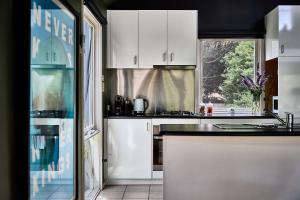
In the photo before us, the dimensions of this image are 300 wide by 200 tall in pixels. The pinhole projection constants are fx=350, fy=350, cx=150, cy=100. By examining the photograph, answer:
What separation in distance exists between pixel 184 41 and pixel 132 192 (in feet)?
6.94

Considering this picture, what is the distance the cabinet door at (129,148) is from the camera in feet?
15.1

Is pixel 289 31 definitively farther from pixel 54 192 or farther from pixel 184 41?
pixel 54 192

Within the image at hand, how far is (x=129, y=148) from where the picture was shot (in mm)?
4629

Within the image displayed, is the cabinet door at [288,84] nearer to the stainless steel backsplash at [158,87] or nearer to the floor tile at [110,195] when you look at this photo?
the stainless steel backsplash at [158,87]

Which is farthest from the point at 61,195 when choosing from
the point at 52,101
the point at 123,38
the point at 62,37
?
the point at 123,38

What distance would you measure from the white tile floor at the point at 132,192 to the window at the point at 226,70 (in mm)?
1598

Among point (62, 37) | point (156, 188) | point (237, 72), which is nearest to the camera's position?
point (62, 37)

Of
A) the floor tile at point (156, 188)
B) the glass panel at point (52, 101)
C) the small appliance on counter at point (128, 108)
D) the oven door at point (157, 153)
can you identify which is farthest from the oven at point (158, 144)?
the glass panel at point (52, 101)

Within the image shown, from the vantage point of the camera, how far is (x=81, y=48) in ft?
9.80

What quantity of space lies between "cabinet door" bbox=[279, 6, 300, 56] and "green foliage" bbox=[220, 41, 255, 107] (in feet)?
2.35

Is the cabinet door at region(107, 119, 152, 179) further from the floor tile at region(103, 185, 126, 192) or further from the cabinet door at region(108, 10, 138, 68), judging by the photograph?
the cabinet door at region(108, 10, 138, 68)

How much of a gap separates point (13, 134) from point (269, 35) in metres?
4.18

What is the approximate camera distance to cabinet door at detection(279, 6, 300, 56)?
457 cm

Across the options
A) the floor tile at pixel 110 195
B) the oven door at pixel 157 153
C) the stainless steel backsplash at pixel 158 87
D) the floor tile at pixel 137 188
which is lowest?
the floor tile at pixel 110 195
